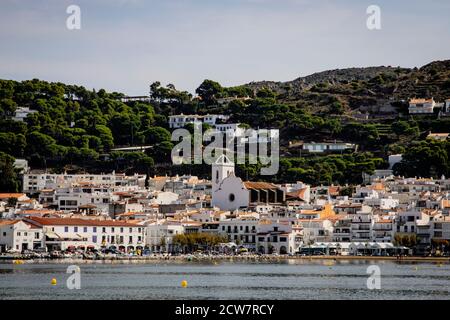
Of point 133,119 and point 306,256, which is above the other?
point 133,119

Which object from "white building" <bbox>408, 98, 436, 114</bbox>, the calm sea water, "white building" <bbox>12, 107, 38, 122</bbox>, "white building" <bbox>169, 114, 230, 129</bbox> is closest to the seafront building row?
the calm sea water

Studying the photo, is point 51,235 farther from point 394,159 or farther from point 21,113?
point 21,113

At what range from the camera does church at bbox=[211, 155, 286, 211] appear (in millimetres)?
85250

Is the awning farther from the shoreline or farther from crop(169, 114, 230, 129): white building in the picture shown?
crop(169, 114, 230, 129): white building

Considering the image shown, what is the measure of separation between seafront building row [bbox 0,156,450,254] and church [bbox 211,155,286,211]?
0.24ft

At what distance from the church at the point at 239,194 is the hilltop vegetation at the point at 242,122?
35.0ft

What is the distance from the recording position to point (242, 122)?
405 ft

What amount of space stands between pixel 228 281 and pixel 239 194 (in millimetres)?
39573

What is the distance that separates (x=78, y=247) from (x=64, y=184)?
24365 mm

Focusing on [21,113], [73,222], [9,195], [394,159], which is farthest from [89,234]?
[21,113]
